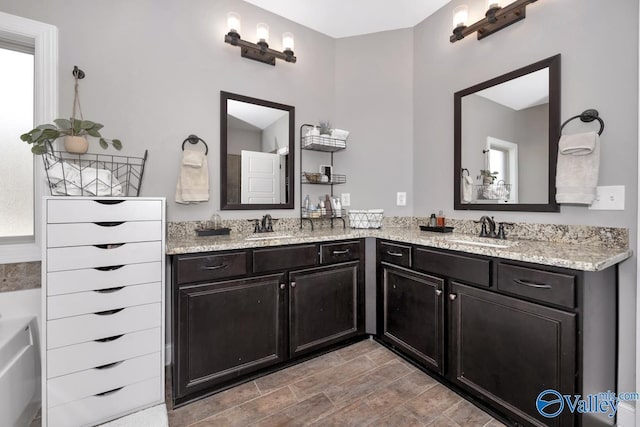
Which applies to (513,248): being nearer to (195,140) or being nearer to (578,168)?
(578,168)

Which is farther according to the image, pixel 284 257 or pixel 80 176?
pixel 284 257

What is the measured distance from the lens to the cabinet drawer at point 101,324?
135cm

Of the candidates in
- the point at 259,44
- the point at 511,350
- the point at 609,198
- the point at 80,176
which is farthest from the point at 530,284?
Result: the point at 259,44

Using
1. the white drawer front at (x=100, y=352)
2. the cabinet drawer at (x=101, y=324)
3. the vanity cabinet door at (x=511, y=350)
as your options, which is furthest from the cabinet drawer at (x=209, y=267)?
the vanity cabinet door at (x=511, y=350)

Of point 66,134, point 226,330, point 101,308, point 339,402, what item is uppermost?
point 66,134

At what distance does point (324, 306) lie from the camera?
2.07m

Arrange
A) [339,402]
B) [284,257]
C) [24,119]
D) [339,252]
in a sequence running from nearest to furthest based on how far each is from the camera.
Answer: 1. [339,402]
2. [24,119]
3. [284,257]
4. [339,252]

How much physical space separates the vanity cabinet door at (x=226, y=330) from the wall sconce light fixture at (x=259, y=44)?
1.79 meters

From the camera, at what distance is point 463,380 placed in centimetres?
165

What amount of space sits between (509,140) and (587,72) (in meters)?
0.51

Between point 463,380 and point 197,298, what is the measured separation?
1.61 metres

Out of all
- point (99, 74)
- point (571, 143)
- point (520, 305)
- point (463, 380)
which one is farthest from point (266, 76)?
point (463, 380)

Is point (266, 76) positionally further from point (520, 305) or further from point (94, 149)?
point (520, 305)

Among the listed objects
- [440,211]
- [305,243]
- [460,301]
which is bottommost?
[460,301]
